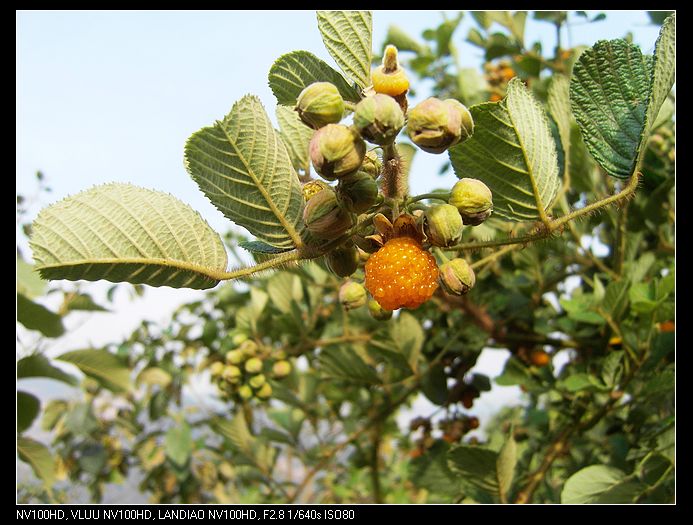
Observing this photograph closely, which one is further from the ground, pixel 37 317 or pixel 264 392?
pixel 37 317

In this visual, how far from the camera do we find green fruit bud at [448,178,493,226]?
3.06ft

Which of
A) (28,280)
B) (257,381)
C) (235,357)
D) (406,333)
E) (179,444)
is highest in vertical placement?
(28,280)

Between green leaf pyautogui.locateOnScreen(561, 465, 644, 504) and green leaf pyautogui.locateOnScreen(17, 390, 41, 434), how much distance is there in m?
1.97

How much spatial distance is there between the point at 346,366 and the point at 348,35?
1.43 metres

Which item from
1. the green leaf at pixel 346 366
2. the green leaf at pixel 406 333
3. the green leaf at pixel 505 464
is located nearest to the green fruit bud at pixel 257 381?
the green leaf at pixel 346 366

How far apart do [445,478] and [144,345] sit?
261cm

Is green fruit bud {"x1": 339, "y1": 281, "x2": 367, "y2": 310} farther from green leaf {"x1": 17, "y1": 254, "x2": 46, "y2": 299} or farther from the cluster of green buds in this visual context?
green leaf {"x1": 17, "y1": 254, "x2": 46, "y2": 299}

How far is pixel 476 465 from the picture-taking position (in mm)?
1727

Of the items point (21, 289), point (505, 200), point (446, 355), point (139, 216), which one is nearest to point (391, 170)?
point (505, 200)

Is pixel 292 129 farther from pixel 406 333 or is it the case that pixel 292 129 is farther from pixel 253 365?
pixel 253 365

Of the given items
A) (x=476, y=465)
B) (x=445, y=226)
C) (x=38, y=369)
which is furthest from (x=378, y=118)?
(x=38, y=369)

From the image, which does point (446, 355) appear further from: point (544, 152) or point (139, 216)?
point (139, 216)

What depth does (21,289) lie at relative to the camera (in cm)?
239

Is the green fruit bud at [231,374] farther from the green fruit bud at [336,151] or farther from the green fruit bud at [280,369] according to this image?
the green fruit bud at [336,151]
